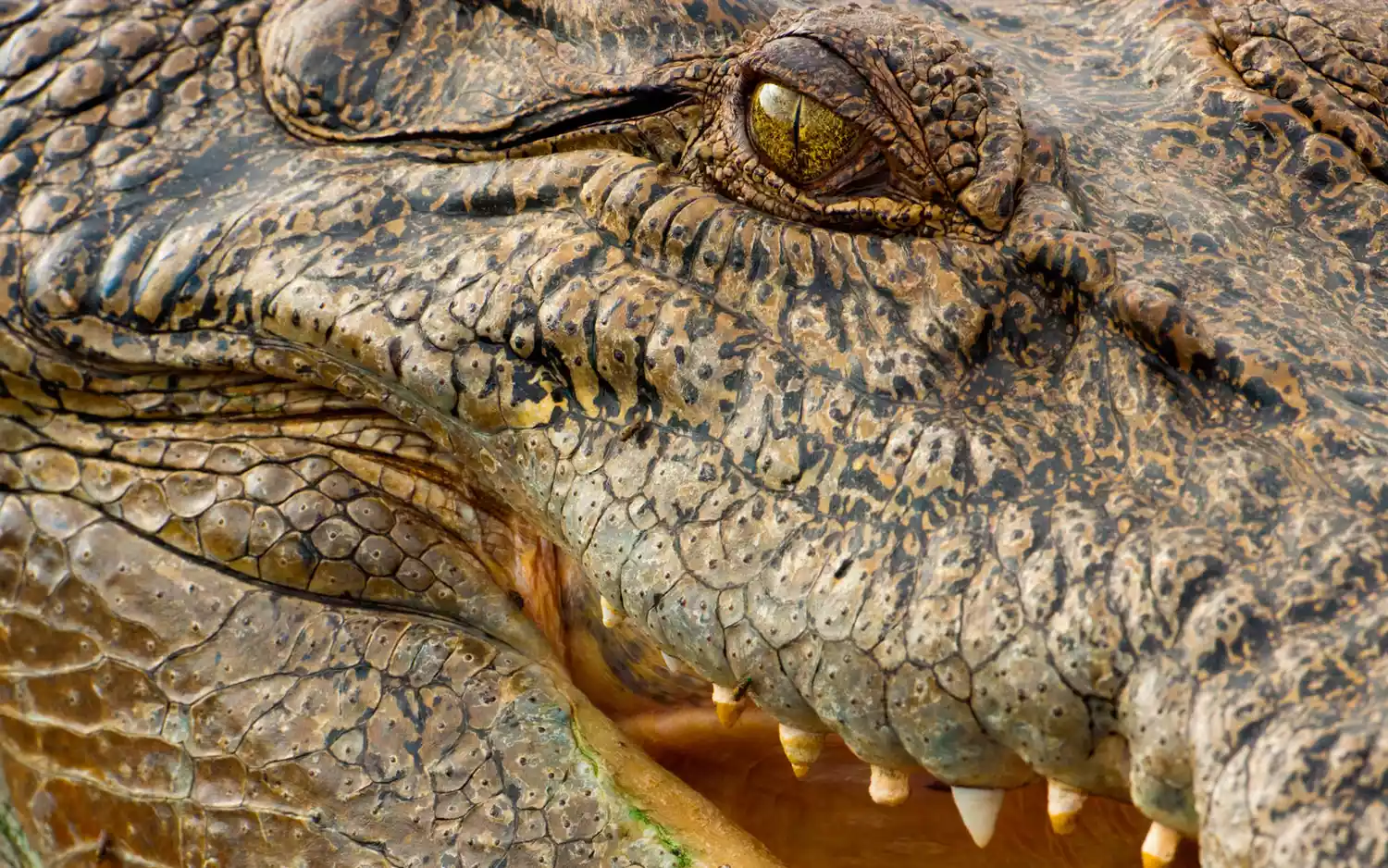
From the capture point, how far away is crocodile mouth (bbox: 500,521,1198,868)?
252cm

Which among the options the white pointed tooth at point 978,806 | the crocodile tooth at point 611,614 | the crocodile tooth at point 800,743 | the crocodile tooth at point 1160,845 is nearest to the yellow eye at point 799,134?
the crocodile tooth at point 611,614

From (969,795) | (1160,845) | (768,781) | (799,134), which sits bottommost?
(768,781)

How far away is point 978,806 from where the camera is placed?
1.98m

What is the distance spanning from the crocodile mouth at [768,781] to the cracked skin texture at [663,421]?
0.01 m

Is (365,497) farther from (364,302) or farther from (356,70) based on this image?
(356,70)

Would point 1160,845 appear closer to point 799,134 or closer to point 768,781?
point 768,781

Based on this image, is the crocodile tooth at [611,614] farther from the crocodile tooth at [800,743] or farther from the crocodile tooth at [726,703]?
the crocodile tooth at [800,743]

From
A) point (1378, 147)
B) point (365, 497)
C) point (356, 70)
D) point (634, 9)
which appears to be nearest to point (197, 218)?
point (356, 70)

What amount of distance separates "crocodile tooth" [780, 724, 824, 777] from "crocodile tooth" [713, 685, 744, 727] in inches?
3.0

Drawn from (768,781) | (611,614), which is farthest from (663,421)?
(768,781)

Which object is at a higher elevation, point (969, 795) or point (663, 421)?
point (663, 421)

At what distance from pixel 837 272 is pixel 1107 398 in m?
0.47

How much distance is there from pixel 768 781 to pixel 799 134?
4.25ft

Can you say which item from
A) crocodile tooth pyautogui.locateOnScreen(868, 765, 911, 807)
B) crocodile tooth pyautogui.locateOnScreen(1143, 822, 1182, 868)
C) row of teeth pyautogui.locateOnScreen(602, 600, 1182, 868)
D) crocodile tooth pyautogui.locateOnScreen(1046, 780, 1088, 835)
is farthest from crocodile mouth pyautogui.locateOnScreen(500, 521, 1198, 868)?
crocodile tooth pyautogui.locateOnScreen(1143, 822, 1182, 868)
